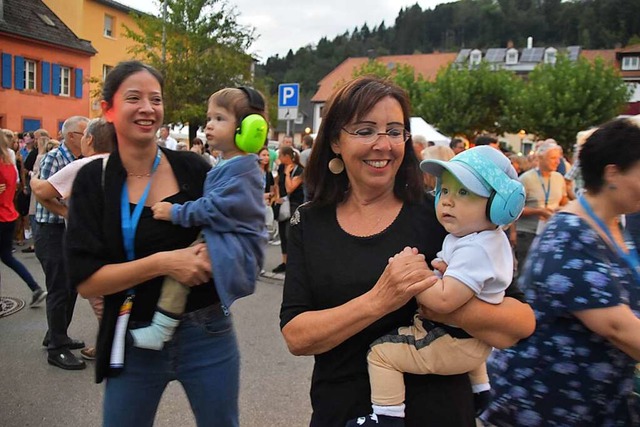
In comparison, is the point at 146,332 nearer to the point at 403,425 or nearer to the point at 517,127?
the point at 403,425

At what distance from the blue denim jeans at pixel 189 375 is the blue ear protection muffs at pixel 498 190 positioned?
1.28 meters

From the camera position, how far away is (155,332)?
2213 millimetres

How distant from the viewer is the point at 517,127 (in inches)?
1714

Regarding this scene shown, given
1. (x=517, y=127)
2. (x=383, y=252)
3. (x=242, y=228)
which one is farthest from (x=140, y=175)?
(x=517, y=127)

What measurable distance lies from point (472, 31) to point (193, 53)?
123081mm

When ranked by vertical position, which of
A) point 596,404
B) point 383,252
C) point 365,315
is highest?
point 383,252

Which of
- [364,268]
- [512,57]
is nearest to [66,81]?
[364,268]

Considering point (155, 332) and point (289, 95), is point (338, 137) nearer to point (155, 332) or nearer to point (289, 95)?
point (155, 332)

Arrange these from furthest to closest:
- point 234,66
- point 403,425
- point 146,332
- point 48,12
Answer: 1. point 48,12
2. point 234,66
3. point 146,332
4. point 403,425

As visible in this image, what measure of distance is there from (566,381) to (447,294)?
83 cm

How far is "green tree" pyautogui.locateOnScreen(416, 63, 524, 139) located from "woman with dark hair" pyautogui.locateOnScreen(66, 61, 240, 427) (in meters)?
42.8

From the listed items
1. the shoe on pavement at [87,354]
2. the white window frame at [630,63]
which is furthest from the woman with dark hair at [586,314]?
the white window frame at [630,63]

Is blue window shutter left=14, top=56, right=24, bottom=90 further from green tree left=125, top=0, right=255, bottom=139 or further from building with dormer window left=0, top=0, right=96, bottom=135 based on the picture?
green tree left=125, top=0, right=255, bottom=139

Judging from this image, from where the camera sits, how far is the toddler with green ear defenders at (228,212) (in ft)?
7.29
